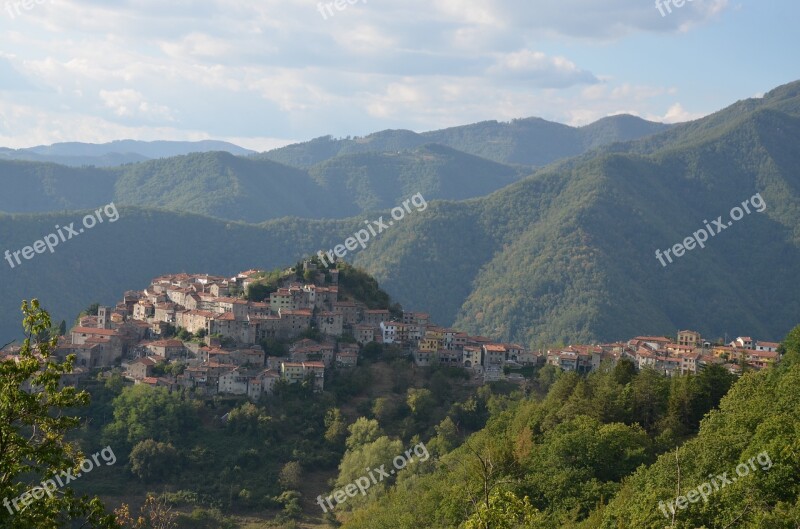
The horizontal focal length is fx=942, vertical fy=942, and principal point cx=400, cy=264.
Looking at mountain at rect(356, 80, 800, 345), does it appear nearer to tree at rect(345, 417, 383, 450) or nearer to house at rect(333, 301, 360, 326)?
house at rect(333, 301, 360, 326)

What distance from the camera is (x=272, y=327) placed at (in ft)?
199

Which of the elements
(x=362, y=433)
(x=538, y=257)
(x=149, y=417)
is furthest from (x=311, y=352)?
(x=538, y=257)

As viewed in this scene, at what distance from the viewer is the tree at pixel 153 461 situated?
1961 inches

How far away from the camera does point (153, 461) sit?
164 ft

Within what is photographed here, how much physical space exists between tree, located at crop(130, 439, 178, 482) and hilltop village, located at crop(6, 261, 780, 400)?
5.62 metres

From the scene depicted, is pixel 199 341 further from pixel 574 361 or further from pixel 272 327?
pixel 574 361

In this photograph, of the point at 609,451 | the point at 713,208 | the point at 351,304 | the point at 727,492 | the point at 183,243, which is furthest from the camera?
the point at 713,208

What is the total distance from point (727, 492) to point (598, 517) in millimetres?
5418

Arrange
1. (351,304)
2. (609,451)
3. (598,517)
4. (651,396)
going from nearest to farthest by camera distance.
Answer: (598,517) → (609,451) → (651,396) → (351,304)

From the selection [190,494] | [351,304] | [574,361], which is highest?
[351,304]

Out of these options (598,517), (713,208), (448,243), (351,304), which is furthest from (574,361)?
(713,208)

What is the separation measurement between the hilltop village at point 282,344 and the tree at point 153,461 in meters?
5.62

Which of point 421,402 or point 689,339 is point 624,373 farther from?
point 689,339

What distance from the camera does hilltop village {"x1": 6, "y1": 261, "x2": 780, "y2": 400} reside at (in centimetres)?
5672
